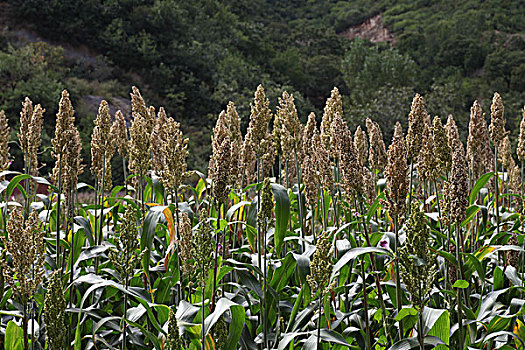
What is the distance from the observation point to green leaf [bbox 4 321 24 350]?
247 cm

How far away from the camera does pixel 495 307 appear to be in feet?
9.21

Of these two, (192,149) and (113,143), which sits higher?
(113,143)

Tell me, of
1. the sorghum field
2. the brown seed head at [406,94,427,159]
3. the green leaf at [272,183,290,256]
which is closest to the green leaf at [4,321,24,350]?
the sorghum field

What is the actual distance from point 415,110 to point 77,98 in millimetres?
16420

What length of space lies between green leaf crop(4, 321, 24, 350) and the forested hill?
13.8m

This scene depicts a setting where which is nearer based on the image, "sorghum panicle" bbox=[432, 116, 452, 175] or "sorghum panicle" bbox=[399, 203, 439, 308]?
"sorghum panicle" bbox=[399, 203, 439, 308]

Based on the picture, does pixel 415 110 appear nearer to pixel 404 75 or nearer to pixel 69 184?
pixel 69 184

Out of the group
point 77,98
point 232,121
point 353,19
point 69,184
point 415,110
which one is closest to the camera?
point 415,110

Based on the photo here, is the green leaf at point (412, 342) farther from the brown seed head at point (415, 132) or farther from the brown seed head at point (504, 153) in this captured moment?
the brown seed head at point (504, 153)

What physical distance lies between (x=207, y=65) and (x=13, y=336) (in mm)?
20534

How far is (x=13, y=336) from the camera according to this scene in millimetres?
2496

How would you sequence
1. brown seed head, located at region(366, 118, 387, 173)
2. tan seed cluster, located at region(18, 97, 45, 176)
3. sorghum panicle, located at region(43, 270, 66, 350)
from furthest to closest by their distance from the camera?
brown seed head, located at region(366, 118, 387, 173)
tan seed cluster, located at region(18, 97, 45, 176)
sorghum panicle, located at region(43, 270, 66, 350)

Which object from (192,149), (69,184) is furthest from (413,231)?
(192,149)

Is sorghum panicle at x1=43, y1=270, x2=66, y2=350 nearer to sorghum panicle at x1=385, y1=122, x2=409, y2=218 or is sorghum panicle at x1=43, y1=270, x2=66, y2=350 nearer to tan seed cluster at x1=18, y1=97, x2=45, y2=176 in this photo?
sorghum panicle at x1=385, y1=122, x2=409, y2=218
